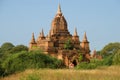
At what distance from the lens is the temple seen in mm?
40062

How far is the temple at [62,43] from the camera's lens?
131 feet

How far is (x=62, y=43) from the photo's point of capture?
4234 cm

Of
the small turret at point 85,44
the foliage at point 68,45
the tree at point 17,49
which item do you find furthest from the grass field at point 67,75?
the tree at point 17,49

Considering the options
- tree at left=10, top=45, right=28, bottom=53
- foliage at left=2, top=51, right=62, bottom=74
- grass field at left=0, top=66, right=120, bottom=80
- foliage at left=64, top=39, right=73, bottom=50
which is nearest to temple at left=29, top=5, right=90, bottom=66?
foliage at left=64, top=39, right=73, bottom=50

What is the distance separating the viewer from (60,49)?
40.8 meters

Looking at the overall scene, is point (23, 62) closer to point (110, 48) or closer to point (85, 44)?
point (85, 44)

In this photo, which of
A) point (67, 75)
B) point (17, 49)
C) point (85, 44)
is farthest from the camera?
point (17, 49)

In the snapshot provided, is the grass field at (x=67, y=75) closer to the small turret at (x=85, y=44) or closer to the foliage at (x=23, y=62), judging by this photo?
the foliage at (x=23, y=62)

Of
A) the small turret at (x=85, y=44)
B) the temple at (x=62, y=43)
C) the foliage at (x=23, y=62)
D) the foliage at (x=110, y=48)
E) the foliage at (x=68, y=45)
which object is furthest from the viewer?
Result: the foliage at (x=110, y=48)

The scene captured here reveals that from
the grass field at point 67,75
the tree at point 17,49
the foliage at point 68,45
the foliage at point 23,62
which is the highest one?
the tree at point 17,49

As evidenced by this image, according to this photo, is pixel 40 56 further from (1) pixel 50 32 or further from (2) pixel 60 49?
(1) pixel 50 32

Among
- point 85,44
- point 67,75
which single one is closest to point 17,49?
point 85,44

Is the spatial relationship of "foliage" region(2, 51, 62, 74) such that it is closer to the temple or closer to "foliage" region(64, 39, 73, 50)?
the temple

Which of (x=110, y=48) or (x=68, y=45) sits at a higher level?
(x=110, y=48)
